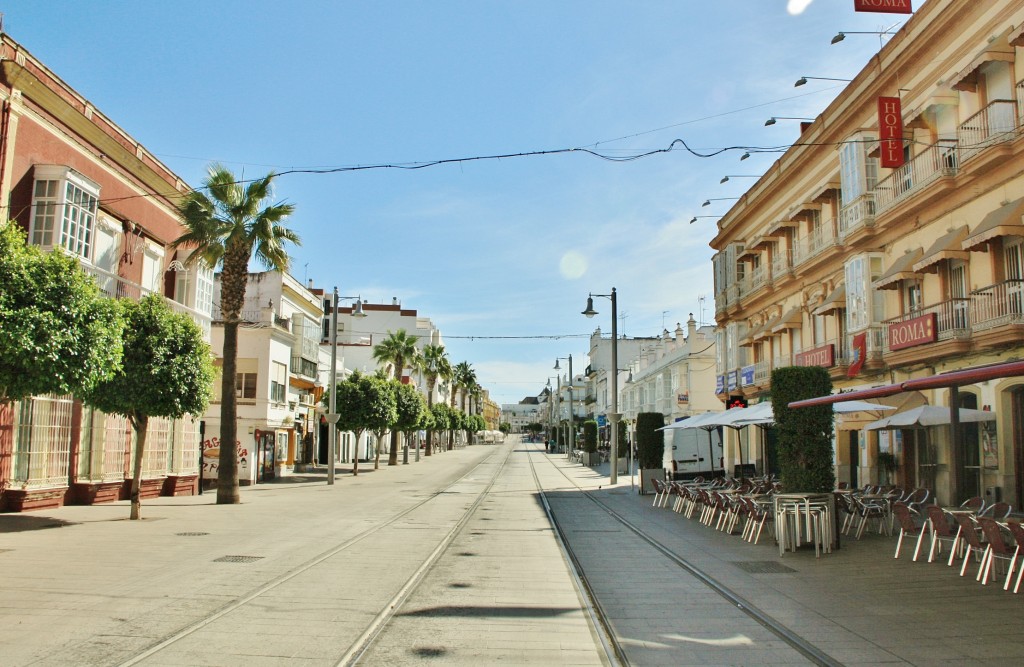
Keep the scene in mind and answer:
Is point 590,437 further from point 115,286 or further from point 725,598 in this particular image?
point 725,598

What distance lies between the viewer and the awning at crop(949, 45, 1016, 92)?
60.4 ft

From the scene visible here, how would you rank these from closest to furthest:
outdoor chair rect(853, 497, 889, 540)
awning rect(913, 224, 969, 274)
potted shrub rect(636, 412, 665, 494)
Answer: outdoor chair rect(853, 497, 889, 540), awning rect(913, 224, 969, 274), potted shrub rect(636, 412, 665, 494)

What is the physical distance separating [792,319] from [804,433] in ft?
55.4

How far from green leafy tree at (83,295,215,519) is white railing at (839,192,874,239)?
19.2 metres

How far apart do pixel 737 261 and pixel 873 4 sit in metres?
26.4

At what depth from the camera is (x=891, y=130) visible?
22234 millimetres

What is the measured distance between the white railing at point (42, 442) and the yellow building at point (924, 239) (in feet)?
61.3

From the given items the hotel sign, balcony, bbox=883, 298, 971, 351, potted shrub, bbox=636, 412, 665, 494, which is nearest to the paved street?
balcony, bbox=883, 298, 971, 351

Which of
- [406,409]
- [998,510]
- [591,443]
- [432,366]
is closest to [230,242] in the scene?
[998,510]

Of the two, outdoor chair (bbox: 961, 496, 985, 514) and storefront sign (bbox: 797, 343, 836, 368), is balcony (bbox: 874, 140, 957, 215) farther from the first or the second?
outdoor chair (bbox: 961, 496, 985, 514)

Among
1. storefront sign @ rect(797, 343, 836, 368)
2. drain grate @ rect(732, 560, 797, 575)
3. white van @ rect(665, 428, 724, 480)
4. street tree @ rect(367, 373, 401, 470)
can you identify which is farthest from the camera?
street tree @ rect(367, 373, 401, 470)

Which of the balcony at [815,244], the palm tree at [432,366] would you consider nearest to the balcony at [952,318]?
the balcony at [815,244]

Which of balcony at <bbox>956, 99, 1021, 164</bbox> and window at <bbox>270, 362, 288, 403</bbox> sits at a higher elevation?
balcony at <bbox>956, 99, 1021, 164</bbox>

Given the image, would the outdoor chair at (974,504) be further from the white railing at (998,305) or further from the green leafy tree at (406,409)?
the green leafy tree at (406,409)
